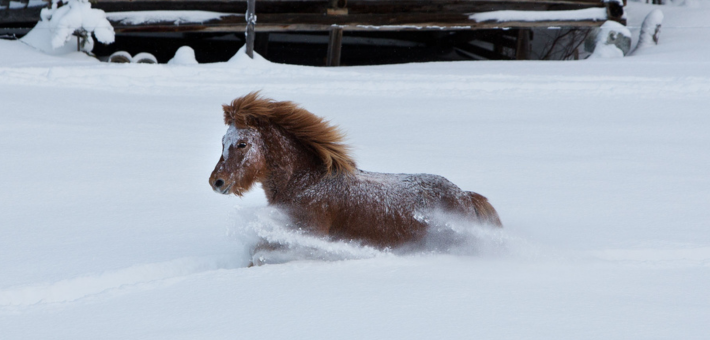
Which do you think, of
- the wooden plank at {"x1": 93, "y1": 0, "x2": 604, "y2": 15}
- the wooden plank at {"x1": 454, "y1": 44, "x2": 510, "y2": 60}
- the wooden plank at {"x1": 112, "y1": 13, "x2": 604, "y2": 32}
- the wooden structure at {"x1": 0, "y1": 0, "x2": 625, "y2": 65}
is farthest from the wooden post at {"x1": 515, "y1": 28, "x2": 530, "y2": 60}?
the wooden plank at {"x1": 454, "y1": 44, "x2": 510, "y2": 60}

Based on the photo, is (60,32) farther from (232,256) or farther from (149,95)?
(232,256)

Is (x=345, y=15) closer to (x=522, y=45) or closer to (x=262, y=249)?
(x=522, y=45)

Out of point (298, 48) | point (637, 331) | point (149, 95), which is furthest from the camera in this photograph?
point (298, 48)

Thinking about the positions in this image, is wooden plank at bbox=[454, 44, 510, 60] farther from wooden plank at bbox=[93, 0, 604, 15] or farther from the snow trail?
the snow trail

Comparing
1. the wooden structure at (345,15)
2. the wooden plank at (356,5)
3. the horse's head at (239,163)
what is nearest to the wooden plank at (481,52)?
the wooden structure at (345,15)

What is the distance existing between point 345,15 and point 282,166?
28.4 ft

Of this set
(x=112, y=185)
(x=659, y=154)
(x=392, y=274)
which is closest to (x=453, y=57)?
(x=659, y=154)

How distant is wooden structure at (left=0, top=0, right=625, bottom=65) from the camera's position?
36.2ft

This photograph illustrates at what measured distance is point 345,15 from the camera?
11.5 m

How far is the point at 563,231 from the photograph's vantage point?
3678 mm

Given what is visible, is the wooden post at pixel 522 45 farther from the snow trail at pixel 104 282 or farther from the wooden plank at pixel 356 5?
the snow trail at pixel 104 282

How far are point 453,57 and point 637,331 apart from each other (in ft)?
45.0

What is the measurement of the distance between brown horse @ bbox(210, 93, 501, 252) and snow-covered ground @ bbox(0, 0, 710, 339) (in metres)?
0.13

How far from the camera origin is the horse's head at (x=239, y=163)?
3.10m
